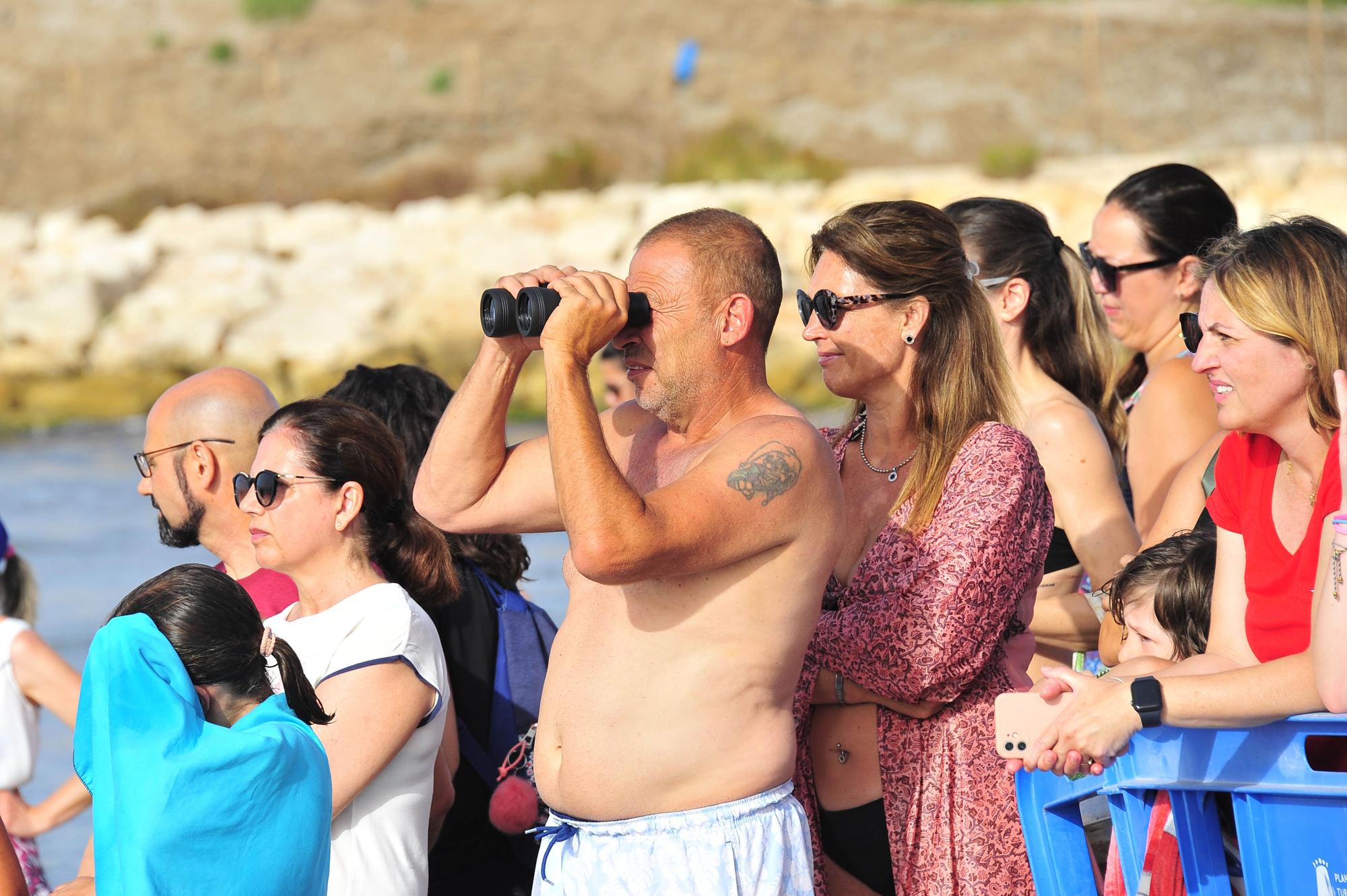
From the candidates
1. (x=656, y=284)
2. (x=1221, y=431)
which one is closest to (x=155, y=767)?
(x=656, y=284)

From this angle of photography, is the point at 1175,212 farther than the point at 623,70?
No

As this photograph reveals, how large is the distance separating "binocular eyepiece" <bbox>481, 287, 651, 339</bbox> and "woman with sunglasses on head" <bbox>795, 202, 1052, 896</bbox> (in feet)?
1.67

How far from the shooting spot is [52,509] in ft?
55.7

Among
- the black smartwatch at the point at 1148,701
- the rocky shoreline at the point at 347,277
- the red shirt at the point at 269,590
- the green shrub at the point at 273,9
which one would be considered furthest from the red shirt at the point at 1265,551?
the green shrub at the point at 273,9

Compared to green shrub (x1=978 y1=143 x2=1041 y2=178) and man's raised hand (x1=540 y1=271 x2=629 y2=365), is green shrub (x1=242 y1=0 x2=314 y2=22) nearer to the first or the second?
green shrub (x1=978 y1=143 x2=1041 y2=178)

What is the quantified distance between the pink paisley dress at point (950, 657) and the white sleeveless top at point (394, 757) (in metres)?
0.75

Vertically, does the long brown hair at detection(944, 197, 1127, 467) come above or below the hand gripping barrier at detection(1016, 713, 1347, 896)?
above

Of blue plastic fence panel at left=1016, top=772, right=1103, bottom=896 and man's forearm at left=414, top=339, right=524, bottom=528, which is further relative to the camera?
man's forearm at left=414, top=339, right=524, bottom=528

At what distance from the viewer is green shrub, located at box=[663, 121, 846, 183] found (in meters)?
27.9

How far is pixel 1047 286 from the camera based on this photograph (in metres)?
4.13

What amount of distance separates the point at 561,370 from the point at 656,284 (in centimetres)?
30

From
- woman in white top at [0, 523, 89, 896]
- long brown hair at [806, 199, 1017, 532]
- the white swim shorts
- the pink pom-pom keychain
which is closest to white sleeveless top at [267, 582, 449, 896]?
the pink pom-pom keychain

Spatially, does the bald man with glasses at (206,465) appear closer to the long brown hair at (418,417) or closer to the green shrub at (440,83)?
the long brown hair at (418,417)

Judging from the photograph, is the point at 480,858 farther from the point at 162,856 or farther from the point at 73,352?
the point at 73,352
